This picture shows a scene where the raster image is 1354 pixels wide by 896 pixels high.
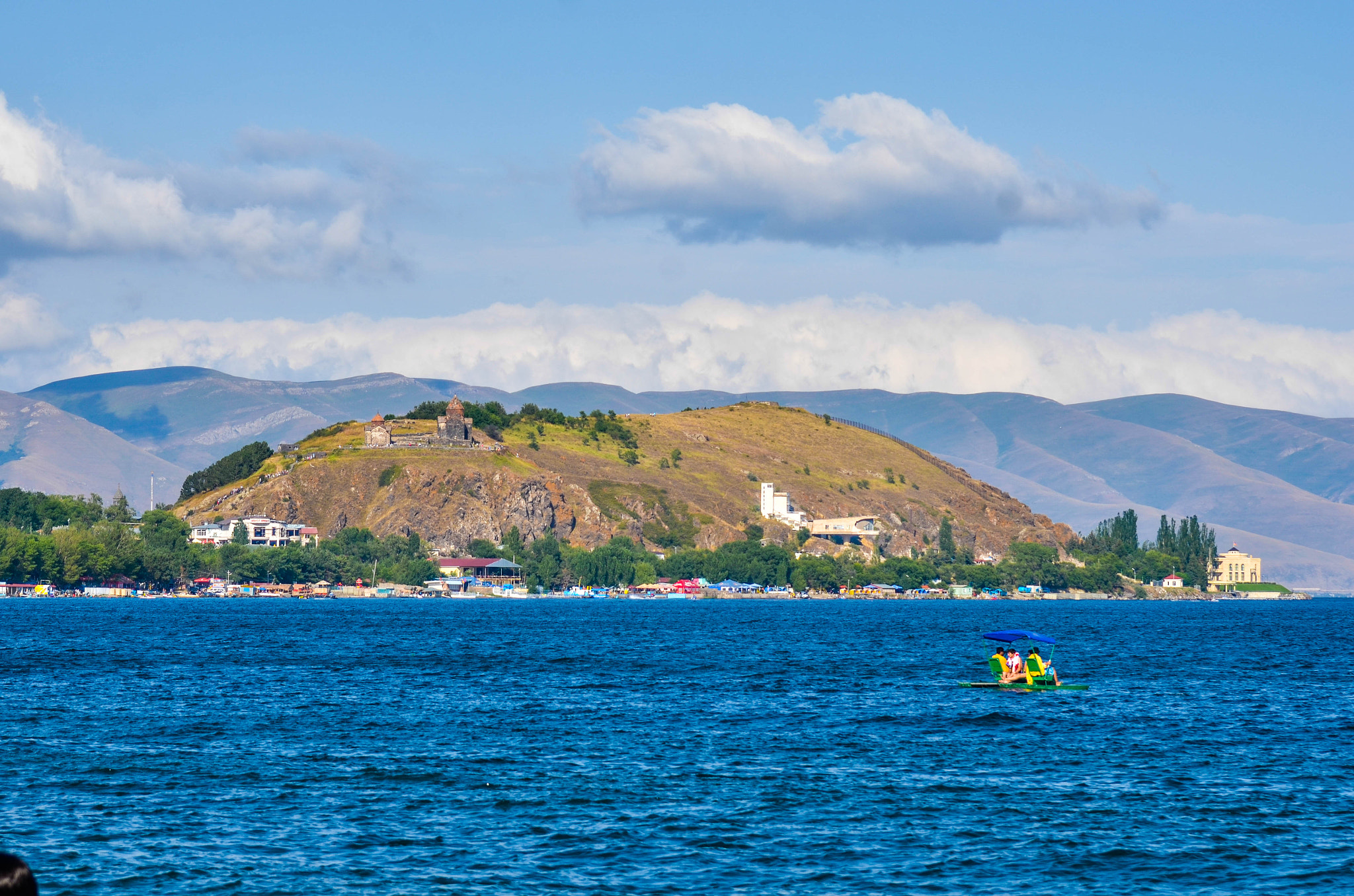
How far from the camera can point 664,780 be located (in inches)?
1953

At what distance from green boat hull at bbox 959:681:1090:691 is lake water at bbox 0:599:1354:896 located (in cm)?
215

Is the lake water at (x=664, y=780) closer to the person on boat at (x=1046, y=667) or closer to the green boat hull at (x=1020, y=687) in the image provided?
the green boat hull at (x=1020, y=687)

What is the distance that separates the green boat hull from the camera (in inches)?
3285

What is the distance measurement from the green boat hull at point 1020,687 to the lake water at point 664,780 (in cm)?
215

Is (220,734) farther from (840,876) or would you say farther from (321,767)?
(840,876)

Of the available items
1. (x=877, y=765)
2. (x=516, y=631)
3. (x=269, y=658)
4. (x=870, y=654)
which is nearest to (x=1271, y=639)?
(x=870, y=654)

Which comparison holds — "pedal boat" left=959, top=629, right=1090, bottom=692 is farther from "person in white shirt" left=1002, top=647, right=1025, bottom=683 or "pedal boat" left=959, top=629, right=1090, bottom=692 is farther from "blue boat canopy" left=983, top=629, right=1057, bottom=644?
"person in white shirt" left=1002, top=647, right=1025, bottom=683

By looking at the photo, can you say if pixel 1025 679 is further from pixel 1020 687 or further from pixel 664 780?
pixel 664 780

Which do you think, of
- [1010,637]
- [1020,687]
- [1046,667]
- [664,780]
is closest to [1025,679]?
[1020,687]

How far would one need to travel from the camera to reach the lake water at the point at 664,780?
121ft

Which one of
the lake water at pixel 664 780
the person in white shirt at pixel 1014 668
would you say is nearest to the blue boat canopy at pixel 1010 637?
the person in white shirt at pixel 1014 668

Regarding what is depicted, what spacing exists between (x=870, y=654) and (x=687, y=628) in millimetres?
53990

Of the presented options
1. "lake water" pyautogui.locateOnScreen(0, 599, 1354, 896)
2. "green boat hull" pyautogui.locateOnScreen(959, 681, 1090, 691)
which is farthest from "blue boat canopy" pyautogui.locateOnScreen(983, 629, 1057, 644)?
"lake water" pyautogui.locateOnScreen(0, 599, 1354, 896)

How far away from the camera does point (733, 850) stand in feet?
128
